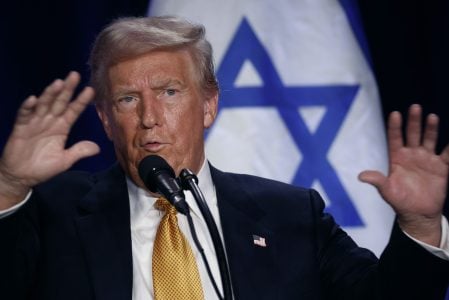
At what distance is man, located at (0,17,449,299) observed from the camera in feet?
6.04

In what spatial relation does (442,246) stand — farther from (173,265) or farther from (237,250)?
(173,265)

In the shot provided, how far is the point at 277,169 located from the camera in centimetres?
296

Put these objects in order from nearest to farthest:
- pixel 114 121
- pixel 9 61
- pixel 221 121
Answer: pixel 114 121 → pixel 9 61 → pixel 221 121

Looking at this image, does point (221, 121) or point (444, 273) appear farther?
point (221, 121)

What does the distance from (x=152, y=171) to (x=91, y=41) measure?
1.28 meters

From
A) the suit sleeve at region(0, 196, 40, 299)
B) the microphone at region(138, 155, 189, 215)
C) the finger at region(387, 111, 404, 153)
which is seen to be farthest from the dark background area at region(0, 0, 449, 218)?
the microphone at region(138, 155, 189, 215)

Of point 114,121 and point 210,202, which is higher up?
point 114,121

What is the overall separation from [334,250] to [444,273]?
397 millimetres

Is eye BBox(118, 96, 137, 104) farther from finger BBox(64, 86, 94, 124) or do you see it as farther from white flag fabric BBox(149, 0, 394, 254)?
white flag fabric BBox(149, 0, 394, 254)

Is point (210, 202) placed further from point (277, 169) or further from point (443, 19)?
point (443, 19)

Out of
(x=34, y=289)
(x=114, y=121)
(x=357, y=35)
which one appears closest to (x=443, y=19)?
(x=357, y=35)

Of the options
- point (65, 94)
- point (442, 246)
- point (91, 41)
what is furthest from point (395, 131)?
Result: point (91, 41)

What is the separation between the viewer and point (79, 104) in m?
1.82

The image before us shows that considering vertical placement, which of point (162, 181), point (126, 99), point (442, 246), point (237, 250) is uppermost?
point (162, 181)
